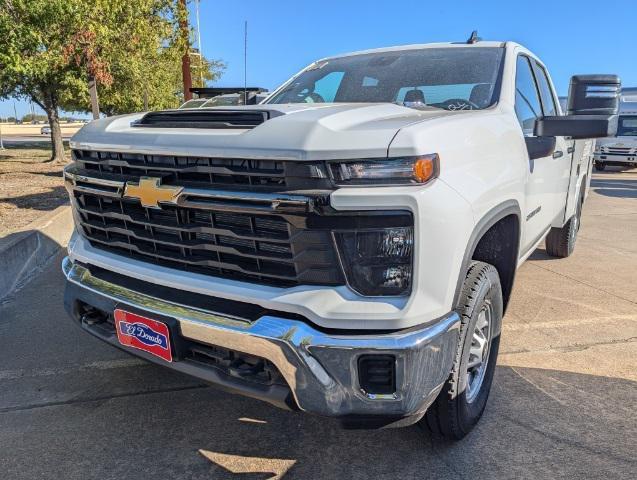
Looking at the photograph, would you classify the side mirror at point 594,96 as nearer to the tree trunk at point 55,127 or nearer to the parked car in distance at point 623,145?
the parked car in distance at point 623,145

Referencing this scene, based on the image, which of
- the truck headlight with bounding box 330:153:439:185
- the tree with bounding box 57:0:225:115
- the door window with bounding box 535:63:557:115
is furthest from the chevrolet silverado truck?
the tree with bounding box 57:0:225:115

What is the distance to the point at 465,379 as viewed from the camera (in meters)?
2.37

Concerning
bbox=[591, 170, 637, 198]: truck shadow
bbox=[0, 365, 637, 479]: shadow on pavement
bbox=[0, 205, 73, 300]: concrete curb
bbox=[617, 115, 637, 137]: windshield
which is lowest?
bbox=[591, 170, 637, 198]: truck shadow

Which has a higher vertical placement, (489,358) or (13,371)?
(489,358)

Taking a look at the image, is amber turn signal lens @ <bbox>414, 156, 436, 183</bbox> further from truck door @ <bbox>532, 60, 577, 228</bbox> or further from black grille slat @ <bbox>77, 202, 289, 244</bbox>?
truck door @ <bbox>532, 60, 577, 228</bbox>

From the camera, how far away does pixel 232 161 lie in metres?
2.05

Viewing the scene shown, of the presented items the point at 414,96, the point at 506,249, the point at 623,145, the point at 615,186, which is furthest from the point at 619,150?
the point at 506,249

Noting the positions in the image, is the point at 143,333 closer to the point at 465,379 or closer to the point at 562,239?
the point at 465,379

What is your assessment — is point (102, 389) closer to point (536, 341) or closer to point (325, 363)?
point (325, 363)

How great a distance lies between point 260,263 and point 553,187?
2.70 meters

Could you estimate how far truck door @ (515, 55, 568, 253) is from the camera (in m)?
3.12

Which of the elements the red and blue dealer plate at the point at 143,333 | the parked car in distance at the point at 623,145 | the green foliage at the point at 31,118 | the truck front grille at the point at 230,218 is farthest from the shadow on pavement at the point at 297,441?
the green foliage at the point at 31,118

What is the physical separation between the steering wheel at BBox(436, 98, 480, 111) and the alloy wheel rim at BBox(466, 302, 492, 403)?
1.12 metres

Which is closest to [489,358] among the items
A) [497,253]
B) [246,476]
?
[497,253]
